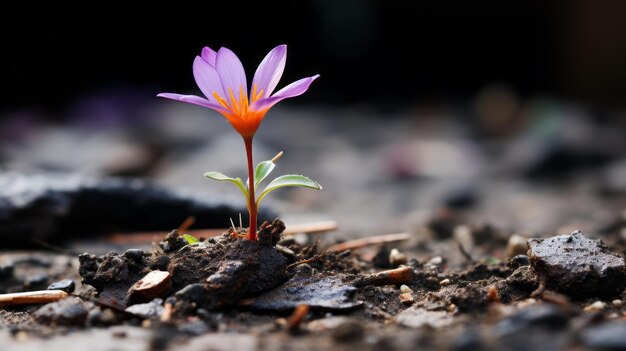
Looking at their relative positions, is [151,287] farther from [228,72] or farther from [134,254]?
[228,72]

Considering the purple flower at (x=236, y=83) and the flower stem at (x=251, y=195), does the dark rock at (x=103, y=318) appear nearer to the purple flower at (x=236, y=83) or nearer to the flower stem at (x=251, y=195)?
the flower stem at (x=251, y=195)

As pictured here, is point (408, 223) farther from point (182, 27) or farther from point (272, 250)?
point (182, 27)

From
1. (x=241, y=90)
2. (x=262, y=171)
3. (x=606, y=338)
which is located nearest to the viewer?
(x=606, y=338)

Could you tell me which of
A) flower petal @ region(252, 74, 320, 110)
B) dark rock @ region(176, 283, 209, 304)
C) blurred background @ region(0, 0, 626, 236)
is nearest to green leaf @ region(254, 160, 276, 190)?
flower petal @ region(252, 74, 320, 110)

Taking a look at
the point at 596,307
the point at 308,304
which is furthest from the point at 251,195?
the point at 596,307

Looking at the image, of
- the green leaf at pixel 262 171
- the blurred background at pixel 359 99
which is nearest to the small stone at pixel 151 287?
the green leaf at pixel 262 171
